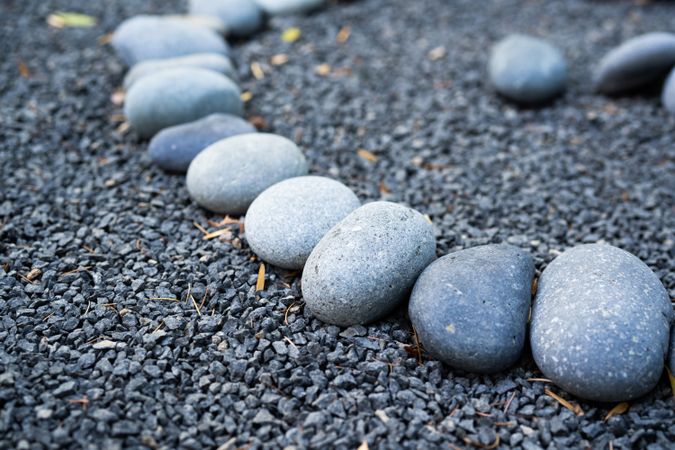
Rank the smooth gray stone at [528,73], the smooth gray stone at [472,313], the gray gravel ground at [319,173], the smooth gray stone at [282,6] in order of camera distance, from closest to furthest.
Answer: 1. the gray gravel ground at [319,173]
2. the smooth gray stone at [472,313]
3. the smooth gray stone at [528,73]
4. the smooth gray stone at [282,6]

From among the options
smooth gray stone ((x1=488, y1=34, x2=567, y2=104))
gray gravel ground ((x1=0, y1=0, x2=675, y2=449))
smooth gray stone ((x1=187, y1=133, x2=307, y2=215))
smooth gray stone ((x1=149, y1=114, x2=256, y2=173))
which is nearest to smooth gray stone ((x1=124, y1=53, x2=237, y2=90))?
gray gravel ground ((x1=0, y1=0, x2=675, y2=449))

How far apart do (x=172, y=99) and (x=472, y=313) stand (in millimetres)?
1954

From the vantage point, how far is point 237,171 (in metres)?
2.66

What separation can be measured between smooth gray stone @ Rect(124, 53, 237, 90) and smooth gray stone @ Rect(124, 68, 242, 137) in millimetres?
248

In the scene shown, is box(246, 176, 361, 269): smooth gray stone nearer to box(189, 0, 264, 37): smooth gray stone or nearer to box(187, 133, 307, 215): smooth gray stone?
box(187, 133, 307, 215): smooth gray stone

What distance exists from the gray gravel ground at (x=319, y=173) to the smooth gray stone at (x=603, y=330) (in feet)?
0.35

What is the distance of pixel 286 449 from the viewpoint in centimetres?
177

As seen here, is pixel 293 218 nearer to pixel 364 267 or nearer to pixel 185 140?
pixel 364 267

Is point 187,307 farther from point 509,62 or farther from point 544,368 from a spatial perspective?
point 509,62

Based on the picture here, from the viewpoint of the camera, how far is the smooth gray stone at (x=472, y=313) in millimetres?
1977

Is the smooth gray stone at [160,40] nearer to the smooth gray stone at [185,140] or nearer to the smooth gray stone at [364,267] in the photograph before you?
the smooth gray stone at [185,140]

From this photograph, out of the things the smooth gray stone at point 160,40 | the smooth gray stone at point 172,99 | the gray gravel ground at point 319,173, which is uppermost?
the smooth gray stone at point 160,40

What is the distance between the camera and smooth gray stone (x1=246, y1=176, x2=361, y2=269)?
2.33m

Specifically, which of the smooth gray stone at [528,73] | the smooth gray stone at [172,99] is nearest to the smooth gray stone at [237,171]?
the smooth gray stone at [172,99]
